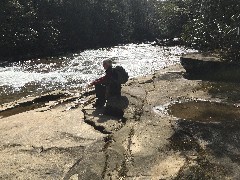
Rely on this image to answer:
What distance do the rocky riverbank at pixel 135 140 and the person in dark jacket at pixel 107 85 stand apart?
1.44 feet

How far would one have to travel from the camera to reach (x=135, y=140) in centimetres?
713

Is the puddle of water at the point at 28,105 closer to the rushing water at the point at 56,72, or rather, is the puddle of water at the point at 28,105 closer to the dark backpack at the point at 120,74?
the rushing water at the point at 56,72

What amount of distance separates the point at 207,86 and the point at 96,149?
228 inches

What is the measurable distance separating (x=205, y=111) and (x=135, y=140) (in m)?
2.63

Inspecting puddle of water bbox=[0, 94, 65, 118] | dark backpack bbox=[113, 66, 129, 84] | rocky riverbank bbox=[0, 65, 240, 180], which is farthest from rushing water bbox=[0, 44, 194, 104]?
dark backpack bbox=[113, 66, 129, 84]

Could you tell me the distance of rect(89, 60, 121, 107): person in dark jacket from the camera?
9.40m

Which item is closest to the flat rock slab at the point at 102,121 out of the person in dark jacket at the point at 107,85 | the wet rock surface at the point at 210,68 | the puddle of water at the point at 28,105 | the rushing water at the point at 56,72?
the person in dark jacket at the point at 107,85

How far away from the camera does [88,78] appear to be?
20.0m

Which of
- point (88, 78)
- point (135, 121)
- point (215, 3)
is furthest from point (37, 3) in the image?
point (135, 121)

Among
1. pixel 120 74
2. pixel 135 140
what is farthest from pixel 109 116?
pixel 135 140

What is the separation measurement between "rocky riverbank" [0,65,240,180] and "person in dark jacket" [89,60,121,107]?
1.44 ft

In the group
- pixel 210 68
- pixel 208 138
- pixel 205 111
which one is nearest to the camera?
pixel 208 138

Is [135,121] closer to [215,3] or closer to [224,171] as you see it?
[224,171]

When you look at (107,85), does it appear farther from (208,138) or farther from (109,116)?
(208,138)
